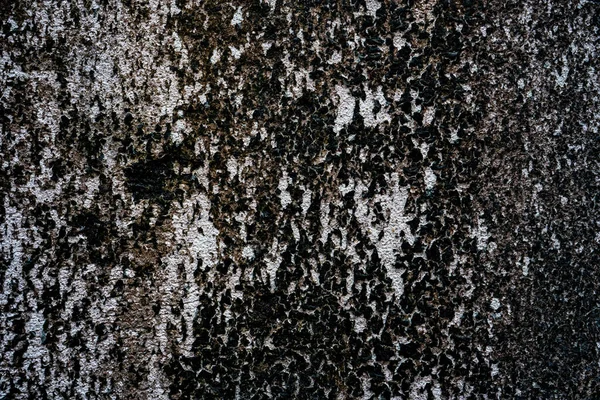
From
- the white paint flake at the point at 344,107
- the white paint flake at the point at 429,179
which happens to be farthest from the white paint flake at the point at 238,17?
the white paint flake at the point at 429,179

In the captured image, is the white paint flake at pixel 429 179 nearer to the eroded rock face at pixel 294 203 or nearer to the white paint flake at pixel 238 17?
the eroded rock face at pixel 294 203

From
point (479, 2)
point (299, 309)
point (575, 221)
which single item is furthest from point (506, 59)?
point (299, 309)

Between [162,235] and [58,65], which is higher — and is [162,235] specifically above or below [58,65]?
below

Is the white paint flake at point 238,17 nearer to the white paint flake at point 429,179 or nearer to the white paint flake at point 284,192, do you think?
the white paint flake at point 284,192

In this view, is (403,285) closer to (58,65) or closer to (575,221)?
(575,221)

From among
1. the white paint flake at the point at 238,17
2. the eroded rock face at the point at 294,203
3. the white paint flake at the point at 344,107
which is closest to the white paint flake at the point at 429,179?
the eroded rock face at the point at 294,203

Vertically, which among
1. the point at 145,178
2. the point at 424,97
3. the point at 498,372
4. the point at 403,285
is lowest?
the point at 498,372

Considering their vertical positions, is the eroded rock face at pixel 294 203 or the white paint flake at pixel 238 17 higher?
the white paint flake at pixel 238 17

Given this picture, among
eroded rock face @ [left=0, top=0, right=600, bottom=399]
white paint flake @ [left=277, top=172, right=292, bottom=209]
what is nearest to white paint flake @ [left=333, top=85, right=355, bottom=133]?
eroded rock face @ [left=0, top=0, right=600, bottom=399]

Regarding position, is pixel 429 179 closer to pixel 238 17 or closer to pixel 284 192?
pixel 284 192
